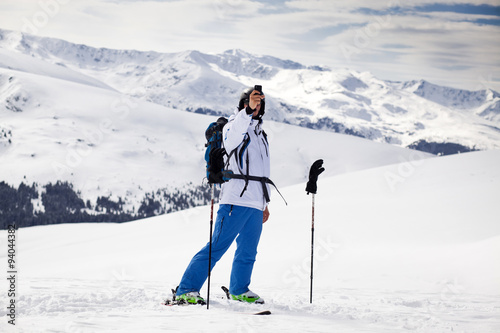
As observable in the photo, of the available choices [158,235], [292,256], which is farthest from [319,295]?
[158,235]

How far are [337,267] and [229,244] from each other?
6.04 meters

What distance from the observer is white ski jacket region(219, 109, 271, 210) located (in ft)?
20.7

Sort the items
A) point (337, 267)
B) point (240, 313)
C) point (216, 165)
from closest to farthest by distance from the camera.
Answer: point (240, 313)
point (216, 165)
point (337, 267)

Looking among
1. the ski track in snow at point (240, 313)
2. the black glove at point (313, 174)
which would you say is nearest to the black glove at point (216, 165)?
the black glove at point (313, 174)

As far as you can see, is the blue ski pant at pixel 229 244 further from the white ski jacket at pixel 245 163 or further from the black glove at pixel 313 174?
the black glove at pixel 313 174

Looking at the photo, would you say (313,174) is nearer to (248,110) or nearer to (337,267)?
(248,110)

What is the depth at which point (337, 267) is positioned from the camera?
38.5 feet

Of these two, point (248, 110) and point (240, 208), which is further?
point (240, 208)

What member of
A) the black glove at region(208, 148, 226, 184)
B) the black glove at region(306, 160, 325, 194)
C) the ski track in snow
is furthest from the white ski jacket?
the ski track in snow

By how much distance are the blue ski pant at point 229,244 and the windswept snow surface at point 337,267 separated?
1.52 ft

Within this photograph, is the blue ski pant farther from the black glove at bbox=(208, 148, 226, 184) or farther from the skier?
the black glove at bbox=(208, 148, 226, 184)

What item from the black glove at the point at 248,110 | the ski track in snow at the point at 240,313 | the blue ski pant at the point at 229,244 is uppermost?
the black glove at the point at 248,110

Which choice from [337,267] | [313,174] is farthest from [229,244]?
[337,267]

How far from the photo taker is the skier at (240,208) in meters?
6.35
